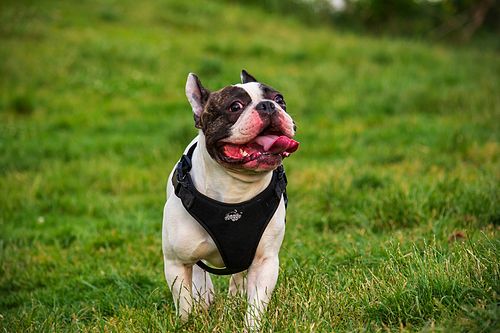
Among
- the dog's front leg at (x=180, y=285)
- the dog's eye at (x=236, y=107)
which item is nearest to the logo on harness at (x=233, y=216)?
the dog's front leg at (x=180, y=285)

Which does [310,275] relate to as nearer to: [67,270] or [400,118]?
[67,270]

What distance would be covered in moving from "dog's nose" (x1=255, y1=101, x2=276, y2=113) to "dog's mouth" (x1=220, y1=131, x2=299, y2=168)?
14cm

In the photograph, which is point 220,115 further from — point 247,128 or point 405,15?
point 405,15

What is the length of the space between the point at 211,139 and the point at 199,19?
46.4 ft

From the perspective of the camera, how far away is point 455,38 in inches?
728

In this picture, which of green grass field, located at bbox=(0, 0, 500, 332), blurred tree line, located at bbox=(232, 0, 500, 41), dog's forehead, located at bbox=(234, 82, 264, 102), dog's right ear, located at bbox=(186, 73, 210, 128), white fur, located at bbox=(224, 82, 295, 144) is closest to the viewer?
white fur, located at bbox=(224, 82, 295, 144)

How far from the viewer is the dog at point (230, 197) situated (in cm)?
358

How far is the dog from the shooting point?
358 cm

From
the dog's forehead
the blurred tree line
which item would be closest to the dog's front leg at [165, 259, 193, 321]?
the dog's forehead

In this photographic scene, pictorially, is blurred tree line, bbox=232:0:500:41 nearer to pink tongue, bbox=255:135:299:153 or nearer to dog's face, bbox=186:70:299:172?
dog's face, bbox=186:70:299:172

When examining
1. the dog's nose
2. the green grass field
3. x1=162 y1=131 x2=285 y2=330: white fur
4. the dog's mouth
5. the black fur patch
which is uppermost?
Result: the dog's nose

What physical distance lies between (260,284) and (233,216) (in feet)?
1.37

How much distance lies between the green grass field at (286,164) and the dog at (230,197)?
0.22 meters

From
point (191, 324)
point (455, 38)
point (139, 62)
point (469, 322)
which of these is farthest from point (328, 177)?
point (455, 38)
